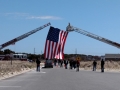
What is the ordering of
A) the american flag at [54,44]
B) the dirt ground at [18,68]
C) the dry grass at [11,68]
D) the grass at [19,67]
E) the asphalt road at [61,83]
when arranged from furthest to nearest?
the american flag at [54,44] → the grass at [19,67] → the dry grass at [11,68] → the dirt ground at [18,68] → the asphalt road at [61,83]

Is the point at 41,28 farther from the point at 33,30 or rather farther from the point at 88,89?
the point at 88,89

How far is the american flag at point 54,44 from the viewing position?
58359 millimetres

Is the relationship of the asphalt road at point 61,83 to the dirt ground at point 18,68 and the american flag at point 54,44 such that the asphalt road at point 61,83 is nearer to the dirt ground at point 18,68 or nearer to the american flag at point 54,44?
the dirt ground at point 18,68

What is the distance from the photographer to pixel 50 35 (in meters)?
66.1

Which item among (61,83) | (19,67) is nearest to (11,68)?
(19,67)

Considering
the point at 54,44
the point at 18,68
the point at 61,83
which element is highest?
the point at 54,44

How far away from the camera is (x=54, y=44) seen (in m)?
60.1

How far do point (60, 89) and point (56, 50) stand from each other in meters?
42.5

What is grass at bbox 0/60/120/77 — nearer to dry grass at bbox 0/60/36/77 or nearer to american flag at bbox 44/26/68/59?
dry grass at bbox 0/60/36/77

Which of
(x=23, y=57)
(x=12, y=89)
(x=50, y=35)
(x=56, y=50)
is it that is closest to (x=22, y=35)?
(x=23, y=57)

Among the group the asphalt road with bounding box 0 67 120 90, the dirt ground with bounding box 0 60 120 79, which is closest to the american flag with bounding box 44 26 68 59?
the dirt ground with bounding box 0 60 120 79

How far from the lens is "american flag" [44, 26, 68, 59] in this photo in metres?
58.4

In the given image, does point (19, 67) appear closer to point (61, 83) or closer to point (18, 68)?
point (18, 68)

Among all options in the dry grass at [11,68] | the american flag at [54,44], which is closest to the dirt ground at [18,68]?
the dry grass at [11,68]
